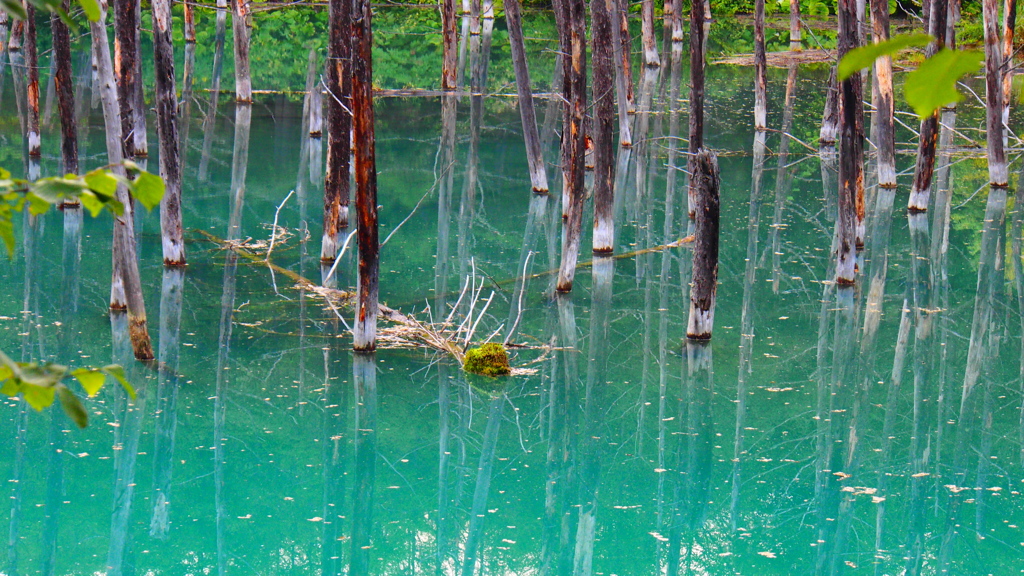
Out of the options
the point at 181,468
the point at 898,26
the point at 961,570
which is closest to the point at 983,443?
the point at 961,570

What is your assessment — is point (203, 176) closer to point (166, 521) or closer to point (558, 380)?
point (558, 380)

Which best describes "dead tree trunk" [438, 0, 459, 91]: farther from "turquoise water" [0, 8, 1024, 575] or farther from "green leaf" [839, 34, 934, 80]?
"green leaf" [839, 34, 934, 80]

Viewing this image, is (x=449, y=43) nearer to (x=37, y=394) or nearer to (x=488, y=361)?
(x=488, y=361)

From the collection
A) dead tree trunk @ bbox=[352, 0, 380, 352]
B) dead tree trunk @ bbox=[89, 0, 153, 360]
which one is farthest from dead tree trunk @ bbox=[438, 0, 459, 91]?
dead tree trunk @ bbox=[89, 0, 153, 360]

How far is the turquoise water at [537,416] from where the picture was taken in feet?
18.7

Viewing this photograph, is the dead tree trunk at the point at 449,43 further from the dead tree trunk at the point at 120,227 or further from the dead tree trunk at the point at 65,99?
the dead tree trunk at the point at 120,227

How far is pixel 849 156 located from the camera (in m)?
9.34

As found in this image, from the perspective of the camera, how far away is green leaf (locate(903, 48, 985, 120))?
96cm

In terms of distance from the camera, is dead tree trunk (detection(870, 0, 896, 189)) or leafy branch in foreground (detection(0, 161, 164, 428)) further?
dead tree trunk (detection(870, 0, 896, 189))

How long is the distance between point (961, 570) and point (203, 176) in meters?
12.1

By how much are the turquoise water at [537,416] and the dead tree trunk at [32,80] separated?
1.57 meters

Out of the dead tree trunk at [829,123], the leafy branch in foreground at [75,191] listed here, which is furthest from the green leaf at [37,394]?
the dead tree trunk at [829,123]

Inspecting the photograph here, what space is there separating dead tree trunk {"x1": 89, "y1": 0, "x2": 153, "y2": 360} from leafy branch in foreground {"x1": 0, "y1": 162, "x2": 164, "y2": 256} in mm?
5216

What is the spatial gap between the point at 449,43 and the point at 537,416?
48.7 ft
